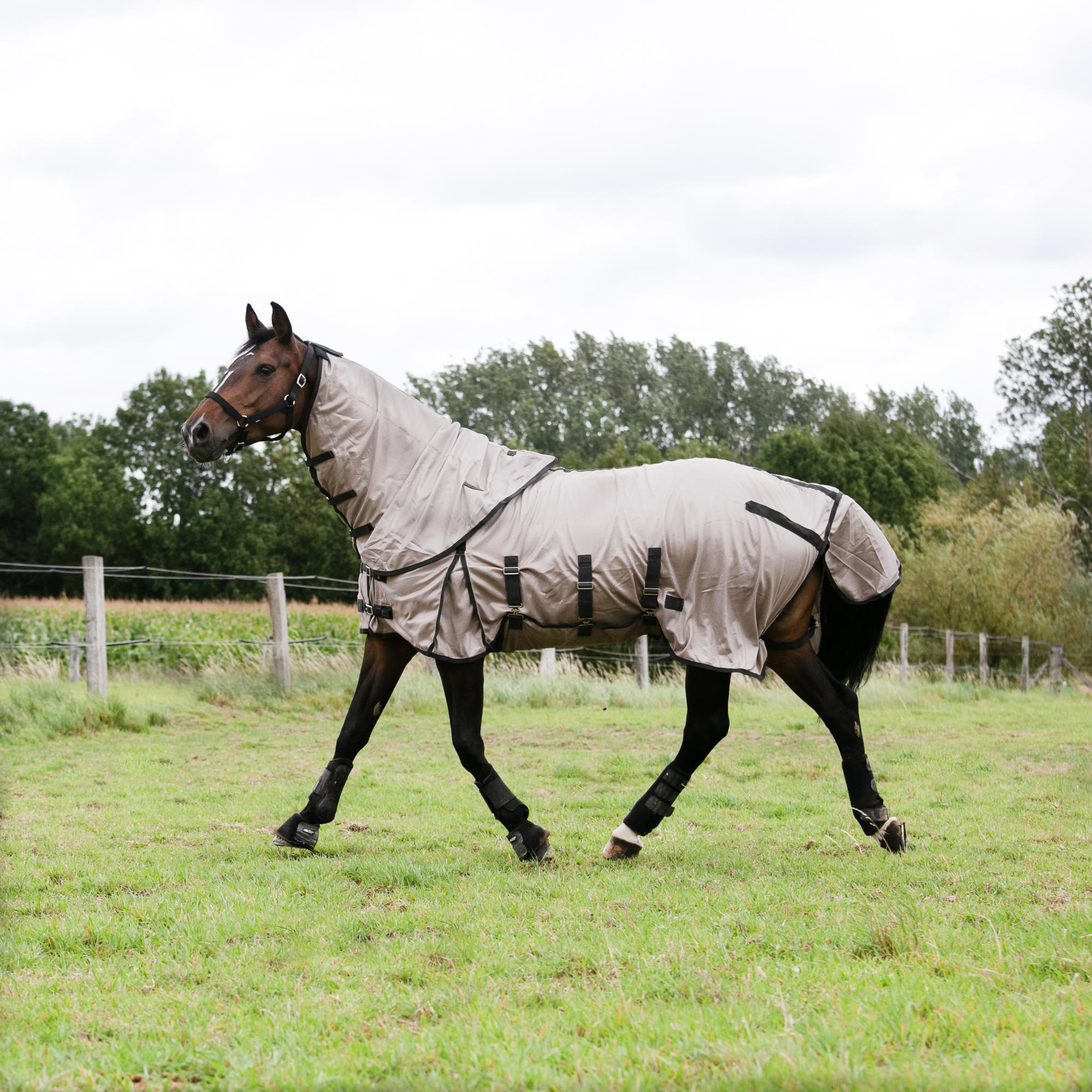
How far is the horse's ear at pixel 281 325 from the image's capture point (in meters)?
4.62

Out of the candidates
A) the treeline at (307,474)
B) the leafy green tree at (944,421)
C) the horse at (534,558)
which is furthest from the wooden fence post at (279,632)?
the leafy green tree at (944,421)

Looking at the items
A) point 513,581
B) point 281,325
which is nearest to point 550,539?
point 513,581

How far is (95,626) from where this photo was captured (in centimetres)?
1055

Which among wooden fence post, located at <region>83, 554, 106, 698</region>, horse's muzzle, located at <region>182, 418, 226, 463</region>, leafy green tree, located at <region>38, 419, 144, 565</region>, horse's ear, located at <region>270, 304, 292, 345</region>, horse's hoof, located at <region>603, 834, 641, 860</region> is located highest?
leafy green tree, located at <region>38, 419, 144, 565</region>

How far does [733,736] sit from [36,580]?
2784 cm

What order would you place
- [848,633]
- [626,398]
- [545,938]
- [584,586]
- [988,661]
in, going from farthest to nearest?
[626,398], [988,661], [848,633], [584,586], [545,938]

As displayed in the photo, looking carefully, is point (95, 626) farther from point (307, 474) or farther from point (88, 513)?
point (307, 474)

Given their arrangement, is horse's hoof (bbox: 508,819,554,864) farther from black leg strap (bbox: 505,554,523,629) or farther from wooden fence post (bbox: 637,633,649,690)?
wooden fence post (bbox: 637,633,649,690)

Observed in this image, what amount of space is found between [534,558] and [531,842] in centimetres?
124

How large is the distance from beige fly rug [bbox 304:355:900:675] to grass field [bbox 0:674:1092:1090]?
1.03 meters

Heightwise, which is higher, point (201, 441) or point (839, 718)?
point (201, 441)

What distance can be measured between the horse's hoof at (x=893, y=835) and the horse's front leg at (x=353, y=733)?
2.28m

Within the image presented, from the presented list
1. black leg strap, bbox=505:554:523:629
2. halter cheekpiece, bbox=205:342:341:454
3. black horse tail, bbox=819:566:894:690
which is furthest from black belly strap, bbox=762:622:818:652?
halter cheekpiece, bbox=205:342:341:454

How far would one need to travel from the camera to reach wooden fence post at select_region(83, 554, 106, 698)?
10.5 m
